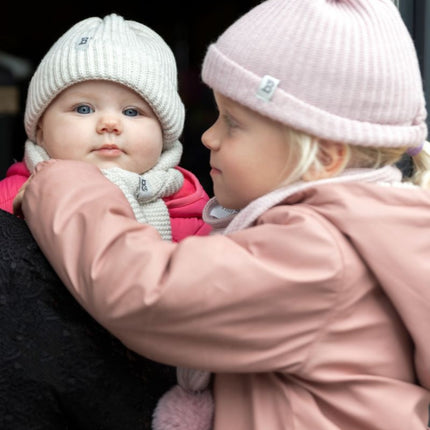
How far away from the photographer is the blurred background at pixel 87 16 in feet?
12.8

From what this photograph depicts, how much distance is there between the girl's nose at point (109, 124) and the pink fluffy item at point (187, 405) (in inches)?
23.7

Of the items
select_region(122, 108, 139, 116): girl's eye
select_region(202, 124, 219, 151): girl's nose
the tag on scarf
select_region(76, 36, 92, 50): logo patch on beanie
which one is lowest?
the tag on scarf

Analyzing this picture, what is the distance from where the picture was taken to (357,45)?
1.44 m

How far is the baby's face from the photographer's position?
1.86m

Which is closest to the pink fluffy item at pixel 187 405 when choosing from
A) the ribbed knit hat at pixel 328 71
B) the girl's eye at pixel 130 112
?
the ribbed knit hat at pixel 328 71

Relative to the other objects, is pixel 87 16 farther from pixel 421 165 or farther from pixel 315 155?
pixel 315 155

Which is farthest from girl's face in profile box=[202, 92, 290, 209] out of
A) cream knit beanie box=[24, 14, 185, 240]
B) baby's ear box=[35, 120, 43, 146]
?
baby's ear box=[35, 120, 43, 146]

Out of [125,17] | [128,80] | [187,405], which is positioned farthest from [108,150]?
[125,17]

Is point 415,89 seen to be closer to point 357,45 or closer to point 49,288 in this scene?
point 357,45

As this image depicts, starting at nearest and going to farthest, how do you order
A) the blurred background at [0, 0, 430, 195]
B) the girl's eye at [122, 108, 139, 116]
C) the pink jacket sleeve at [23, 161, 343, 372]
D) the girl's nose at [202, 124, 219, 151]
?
the pink jacket sleeve at [23, 161, 343, 372] < the girl's nose at [202, 124, 219, 151] < the girl's eye at [122, 108, 139, 116] < the blurred background at [0, 0, 430, 195]

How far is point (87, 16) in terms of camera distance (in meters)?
4.37

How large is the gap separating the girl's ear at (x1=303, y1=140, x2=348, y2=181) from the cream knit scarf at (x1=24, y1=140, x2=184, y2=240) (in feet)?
1.57

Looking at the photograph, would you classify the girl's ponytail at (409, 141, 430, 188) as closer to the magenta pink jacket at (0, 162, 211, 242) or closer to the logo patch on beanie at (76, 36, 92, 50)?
the magenta pink jacket at (0, 162, 211, 242)

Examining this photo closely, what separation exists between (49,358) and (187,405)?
0.83ft
